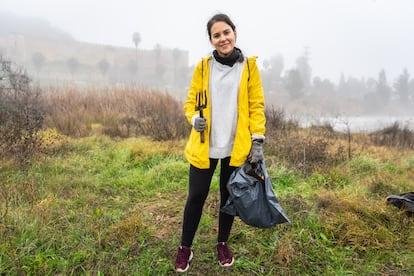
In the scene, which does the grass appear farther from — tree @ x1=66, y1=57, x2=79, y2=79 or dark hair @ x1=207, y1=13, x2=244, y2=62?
tree @ x1=66, y1=57, x2=79, y2=79

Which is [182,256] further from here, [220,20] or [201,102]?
[220,20]

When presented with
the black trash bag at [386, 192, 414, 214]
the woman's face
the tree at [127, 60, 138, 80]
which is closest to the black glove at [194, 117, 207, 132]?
the woman's face

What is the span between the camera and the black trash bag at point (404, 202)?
2751mm

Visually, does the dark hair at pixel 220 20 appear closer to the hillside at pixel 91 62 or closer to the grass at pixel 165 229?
the grass at pixel 165 229

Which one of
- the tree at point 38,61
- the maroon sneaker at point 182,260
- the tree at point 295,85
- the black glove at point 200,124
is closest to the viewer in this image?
the black glove at point 200,124

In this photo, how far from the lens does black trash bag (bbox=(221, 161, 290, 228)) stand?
177 centimetres

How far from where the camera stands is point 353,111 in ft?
206

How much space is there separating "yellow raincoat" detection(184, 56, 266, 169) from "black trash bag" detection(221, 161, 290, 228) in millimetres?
88

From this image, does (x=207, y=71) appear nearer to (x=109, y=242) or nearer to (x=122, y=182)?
(x=109, y=242)

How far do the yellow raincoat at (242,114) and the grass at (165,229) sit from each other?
34.4 inches

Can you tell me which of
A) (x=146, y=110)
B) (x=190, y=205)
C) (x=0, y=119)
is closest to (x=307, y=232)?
(x=190, y=205)

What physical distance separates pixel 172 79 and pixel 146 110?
66874 millimetres

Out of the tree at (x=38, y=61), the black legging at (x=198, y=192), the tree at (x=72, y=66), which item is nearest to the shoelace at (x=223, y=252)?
the black legging at (x=198, y=192)

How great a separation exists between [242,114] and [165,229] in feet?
4.69
